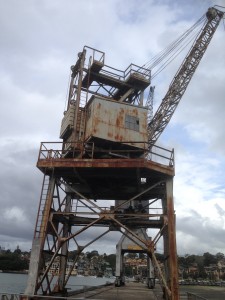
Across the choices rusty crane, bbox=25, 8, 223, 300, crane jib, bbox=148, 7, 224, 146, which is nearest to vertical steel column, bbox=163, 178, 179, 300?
rusty crane, bbox=25, 8, 223, 300

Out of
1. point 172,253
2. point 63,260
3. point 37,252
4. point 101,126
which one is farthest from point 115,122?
point 63,260

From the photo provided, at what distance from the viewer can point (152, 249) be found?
1791 cm

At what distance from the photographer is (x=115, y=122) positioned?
68.9ft

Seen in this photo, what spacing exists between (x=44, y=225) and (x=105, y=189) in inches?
246

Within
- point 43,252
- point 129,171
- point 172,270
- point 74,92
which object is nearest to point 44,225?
point 43,252

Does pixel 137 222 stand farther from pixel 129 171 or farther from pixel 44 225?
pixel 44 225

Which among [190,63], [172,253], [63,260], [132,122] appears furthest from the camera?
[190,63]

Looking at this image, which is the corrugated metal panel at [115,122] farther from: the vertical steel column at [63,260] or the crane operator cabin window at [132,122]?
the vertical steel column at [63,260]

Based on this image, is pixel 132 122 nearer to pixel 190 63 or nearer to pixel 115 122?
pixel 115 122

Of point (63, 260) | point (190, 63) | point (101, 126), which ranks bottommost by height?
point (63, 260)

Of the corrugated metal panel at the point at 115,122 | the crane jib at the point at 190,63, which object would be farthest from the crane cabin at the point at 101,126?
the crane jib at the point at 190,63

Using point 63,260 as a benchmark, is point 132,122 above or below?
above

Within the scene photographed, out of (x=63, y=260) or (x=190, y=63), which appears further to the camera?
(x=190, y=63)

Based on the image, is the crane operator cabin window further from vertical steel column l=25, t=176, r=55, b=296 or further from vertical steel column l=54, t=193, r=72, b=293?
vertical steel column l=25, t=176, r=55, b=296
